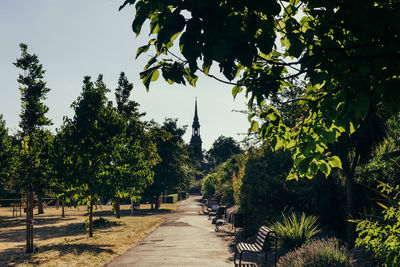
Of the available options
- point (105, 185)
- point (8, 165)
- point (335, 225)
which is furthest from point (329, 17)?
point (8, 165)

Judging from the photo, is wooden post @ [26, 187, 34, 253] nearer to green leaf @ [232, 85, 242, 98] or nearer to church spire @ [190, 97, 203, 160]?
green leaf @ [232, 85, 242, 98]

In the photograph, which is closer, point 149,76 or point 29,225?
point 149,76

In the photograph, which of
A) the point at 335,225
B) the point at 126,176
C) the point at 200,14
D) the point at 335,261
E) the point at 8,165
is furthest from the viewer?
the point at 8,165

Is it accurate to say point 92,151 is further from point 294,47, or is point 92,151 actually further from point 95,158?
point 294,47

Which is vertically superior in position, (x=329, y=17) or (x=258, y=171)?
(x=329, y=17)

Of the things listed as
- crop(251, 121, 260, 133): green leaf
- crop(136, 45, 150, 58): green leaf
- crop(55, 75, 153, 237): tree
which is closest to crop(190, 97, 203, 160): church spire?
crop(55, 75, 153, 237): tree

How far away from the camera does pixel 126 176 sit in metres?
16.5

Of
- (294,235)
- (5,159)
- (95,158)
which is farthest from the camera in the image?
(5,159)

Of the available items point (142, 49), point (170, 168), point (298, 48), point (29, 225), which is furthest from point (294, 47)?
point (170, 168)

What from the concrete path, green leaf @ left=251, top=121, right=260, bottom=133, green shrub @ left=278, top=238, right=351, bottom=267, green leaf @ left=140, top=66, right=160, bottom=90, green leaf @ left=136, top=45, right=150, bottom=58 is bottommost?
the concrete path

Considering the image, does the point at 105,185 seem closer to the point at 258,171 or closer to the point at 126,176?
the point at 126,176

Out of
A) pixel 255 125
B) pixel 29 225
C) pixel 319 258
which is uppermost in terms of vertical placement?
pixel 255 125

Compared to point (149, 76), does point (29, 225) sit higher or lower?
lower

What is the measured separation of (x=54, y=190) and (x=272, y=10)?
15.4 metres
